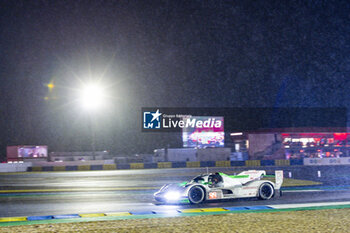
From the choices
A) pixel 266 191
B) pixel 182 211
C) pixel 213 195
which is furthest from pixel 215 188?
pixel 266 191

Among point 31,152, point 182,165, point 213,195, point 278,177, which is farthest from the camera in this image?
point 31,152

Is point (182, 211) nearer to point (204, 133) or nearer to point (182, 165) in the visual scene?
point (182, 165)

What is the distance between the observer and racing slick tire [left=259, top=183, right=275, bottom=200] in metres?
10.6

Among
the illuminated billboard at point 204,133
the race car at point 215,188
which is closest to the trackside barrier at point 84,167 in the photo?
the illuminated billboard at point 204,133

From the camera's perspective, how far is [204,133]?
42.3 m

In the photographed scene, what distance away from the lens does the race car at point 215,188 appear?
9.95 meters

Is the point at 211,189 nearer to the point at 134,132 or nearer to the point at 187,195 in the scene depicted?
the point at 187,195

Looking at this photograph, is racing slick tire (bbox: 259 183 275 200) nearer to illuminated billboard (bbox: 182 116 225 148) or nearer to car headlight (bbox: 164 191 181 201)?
car headlight (bbox: 164 191 181 201)

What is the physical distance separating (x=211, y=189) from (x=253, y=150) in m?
30.3

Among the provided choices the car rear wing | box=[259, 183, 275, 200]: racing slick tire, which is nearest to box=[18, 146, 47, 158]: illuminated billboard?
box=[259, 183, 275, 200]: racing slick tire

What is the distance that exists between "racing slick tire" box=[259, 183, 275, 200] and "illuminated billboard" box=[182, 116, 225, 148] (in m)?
30.9

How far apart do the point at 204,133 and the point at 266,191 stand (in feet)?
104

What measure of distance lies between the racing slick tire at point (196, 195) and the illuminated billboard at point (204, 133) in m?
31.7

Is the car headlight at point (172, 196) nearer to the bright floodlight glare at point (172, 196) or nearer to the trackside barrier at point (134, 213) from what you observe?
the bright floodlight glare at point (172, 196)
